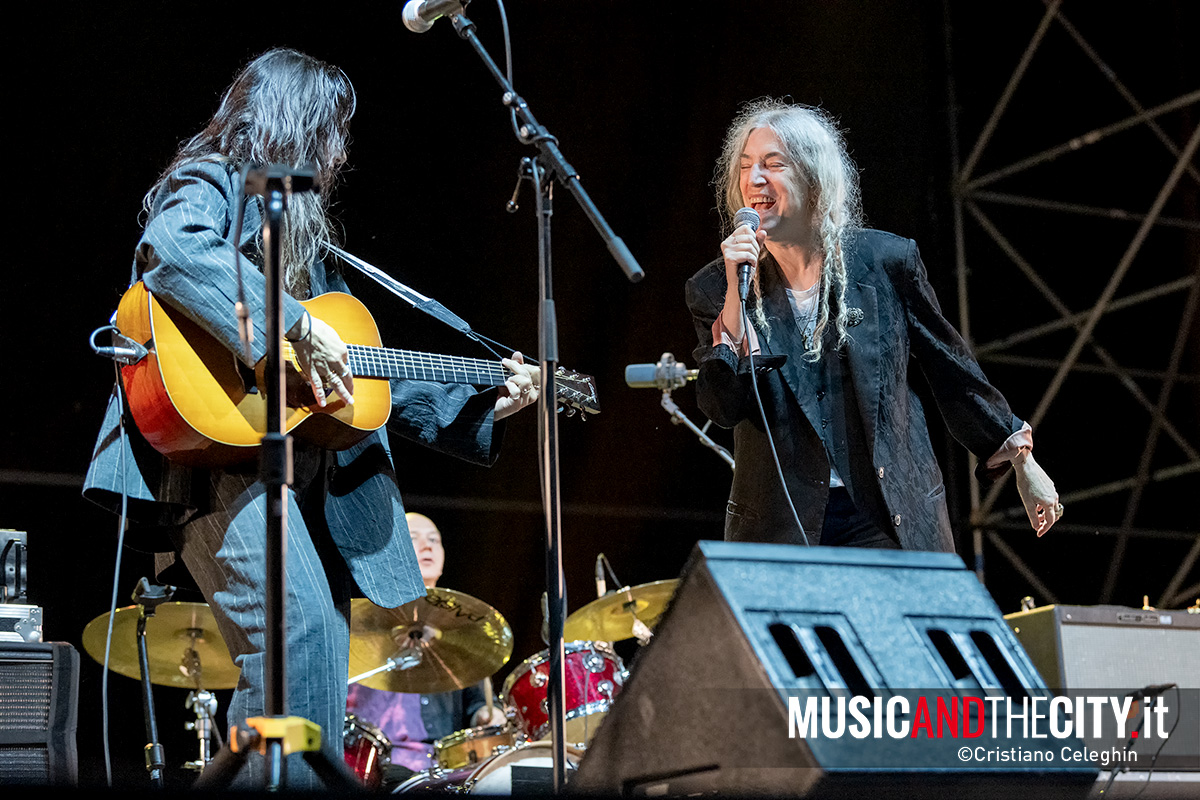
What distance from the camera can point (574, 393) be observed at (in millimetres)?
3461

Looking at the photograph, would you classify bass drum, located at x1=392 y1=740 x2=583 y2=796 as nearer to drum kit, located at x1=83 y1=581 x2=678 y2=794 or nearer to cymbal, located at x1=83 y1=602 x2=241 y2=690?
drum kit, located at x1=83 y1=581 x2=678 y2=794

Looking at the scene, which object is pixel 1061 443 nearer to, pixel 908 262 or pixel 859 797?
pixel 908 262

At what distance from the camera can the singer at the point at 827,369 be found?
295cm

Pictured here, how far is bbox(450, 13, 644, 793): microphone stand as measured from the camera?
2.31 meters

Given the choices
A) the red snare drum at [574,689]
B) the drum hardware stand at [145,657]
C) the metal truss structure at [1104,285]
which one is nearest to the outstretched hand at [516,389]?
the drum hardware stand at [145,657]

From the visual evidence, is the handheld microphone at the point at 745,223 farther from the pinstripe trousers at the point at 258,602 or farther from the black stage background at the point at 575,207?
the black stage background at the point at 575,207

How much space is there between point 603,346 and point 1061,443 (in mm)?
2724

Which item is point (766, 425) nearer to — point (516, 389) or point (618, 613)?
point (516, 389)

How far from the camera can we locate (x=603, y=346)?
6617 mm

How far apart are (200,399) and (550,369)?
0.77 metres

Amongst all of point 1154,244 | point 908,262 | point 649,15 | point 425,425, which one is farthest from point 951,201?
point 425,425

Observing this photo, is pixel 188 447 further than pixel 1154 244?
No

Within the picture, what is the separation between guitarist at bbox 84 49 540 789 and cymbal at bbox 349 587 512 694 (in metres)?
2.22

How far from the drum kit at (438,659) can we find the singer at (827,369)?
6.96ft
